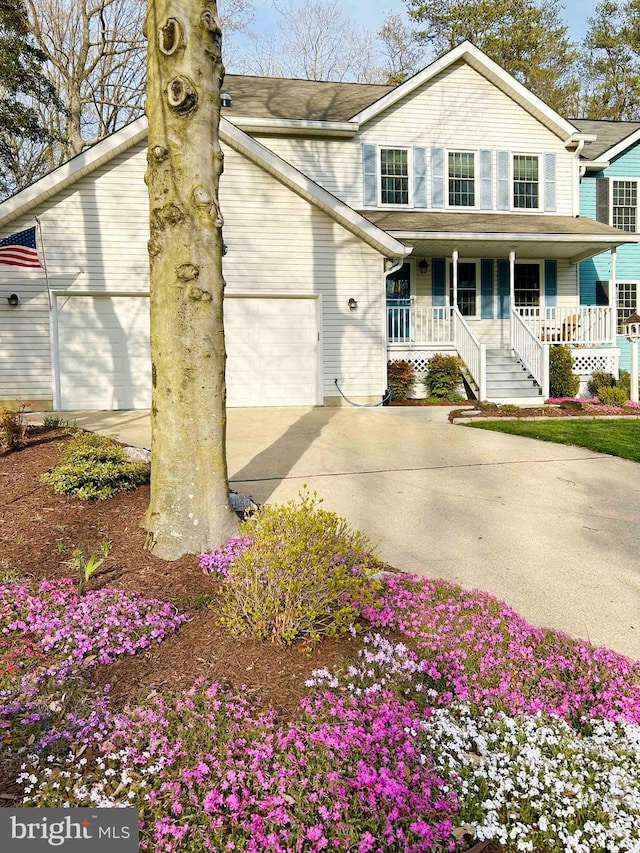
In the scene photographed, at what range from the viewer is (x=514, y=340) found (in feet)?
47.3

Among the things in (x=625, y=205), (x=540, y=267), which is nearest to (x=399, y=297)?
(x=540, y=267)

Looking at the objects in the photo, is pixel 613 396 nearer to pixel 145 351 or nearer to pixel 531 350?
pixel 531 350

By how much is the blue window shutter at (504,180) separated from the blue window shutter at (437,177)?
161cm

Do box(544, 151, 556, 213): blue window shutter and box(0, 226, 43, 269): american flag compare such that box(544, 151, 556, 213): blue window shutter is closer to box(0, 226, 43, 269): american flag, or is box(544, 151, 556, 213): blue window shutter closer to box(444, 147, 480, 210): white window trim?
box(444, 147, 480, 210): white window trim

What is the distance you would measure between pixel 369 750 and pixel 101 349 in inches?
406

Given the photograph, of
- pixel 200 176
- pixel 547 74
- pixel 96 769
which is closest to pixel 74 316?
pixel 200 176

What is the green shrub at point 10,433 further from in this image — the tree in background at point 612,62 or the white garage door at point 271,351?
the tree in background at point 612,62

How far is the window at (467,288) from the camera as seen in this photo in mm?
15883

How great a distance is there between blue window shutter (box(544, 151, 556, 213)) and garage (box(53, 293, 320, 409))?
27.4 ft

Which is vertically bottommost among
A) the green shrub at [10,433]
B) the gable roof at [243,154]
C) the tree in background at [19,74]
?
the green shrub at [10,433]

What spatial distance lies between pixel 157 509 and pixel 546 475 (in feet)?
14.7

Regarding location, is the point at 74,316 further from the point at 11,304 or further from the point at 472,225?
the point at 472,225

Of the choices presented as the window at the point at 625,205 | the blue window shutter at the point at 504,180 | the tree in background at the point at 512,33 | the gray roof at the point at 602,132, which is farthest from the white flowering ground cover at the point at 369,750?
the tree in background at the point at 512,33

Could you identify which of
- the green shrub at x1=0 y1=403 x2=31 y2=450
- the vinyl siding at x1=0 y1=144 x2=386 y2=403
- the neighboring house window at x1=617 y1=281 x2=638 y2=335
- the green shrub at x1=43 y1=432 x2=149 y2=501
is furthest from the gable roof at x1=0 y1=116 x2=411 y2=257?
the neighboring house window at x1=617 y1=281 x2=638 y2=335
